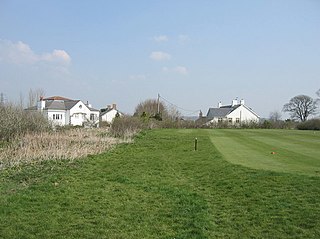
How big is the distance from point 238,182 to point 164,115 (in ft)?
210

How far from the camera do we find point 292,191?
893 centimetres

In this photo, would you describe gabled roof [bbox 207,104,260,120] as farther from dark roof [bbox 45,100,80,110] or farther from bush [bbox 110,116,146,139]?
bush [bbox 110,116,146,139]

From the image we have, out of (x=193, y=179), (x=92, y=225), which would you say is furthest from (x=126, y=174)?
(x=92, y=225)

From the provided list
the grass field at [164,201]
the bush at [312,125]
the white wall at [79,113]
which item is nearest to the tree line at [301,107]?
the bush at [312,125]

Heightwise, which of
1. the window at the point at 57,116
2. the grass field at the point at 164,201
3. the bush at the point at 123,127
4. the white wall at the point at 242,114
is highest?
the white wall at the point at 242,114

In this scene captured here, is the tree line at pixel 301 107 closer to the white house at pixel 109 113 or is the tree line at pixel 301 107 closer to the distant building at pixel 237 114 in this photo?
the distant building at pixel 237 114

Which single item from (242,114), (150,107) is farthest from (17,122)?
(242,114)

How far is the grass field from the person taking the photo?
260 inches

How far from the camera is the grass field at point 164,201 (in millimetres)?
6605

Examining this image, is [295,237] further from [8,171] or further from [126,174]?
[8,171]

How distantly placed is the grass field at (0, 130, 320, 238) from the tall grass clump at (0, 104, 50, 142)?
44.0ft

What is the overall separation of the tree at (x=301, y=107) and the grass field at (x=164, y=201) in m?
79.3

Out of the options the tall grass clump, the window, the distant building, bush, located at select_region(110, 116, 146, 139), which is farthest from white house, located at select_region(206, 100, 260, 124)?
the tall grass clump

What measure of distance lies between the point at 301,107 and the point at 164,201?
8750cm
